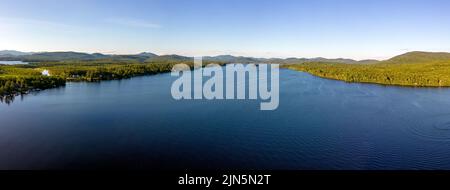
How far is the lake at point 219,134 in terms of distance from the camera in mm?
13453

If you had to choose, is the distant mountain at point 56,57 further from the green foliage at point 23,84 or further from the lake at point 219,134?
the lake at point 219,134

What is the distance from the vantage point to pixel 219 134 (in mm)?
17203

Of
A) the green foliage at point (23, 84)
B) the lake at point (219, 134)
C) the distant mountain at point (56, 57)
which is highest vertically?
the distant mountain at point (56, 57)

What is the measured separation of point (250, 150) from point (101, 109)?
13.3 metres

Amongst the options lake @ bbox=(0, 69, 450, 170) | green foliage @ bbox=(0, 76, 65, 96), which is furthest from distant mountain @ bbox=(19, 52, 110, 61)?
lake @ bbox=(0, 69, 450, 170)

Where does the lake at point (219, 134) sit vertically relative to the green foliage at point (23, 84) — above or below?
below

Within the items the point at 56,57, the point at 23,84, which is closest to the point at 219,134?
the point at 23,84

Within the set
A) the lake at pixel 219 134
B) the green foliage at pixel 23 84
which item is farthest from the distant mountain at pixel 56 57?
the lake at pixel 219 134

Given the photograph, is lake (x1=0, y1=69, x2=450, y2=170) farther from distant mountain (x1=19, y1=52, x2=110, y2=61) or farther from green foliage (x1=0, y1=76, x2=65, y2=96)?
distant mountain (x1=19, y1=52, x2=110, y2=61)

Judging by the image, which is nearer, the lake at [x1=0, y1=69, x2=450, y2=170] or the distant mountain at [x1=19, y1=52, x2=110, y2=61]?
the lake at [x1=0, y1=69, x2=450, y2=170]

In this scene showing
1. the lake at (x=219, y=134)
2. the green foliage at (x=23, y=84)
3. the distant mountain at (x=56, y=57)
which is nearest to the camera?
the lake at (x=219, y=134)

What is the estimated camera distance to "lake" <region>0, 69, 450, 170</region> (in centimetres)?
1345
